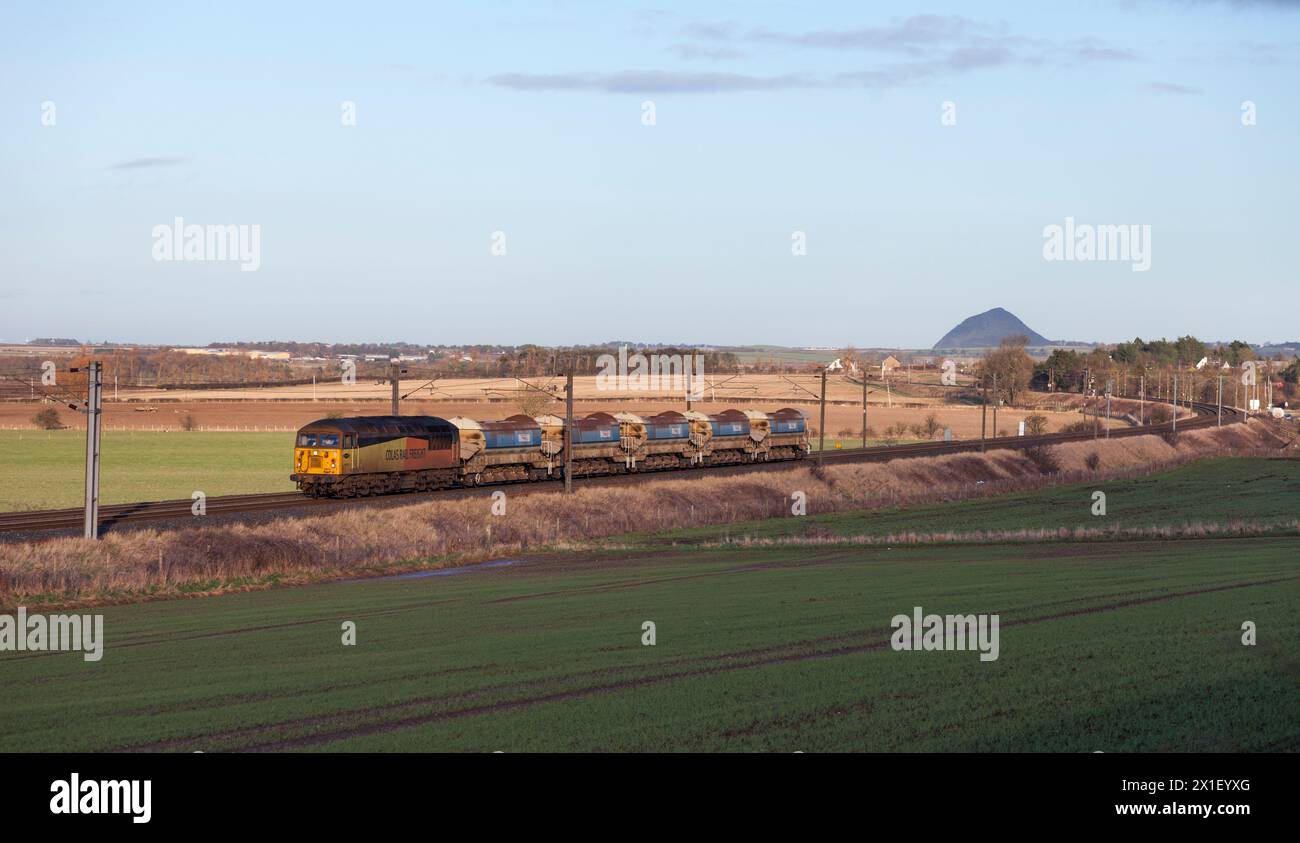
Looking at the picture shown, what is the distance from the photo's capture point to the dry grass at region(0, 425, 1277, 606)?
37469 mm

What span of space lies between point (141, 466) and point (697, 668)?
70233 mm

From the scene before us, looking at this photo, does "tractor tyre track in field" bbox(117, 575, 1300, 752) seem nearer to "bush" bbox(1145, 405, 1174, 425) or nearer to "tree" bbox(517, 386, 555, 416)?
"tree" bbox(517, 386, 555, 416)

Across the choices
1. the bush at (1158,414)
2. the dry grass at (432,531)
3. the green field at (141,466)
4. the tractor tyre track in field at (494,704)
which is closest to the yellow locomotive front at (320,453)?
the dry grass at (432,531)

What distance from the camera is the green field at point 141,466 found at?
65938 millimetres

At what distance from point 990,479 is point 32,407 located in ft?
402

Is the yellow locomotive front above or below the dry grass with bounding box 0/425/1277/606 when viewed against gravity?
above

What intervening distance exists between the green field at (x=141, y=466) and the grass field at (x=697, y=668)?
3208cm

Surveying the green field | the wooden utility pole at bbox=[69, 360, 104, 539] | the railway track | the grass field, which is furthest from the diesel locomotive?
the grass field

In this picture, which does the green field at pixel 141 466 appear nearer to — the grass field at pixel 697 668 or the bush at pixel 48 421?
the bush at pixel 48 421

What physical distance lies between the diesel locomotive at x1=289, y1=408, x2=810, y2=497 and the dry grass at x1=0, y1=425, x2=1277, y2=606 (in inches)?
245

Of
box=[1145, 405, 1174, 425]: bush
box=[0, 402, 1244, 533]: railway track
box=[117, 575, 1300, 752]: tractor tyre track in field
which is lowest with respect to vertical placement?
box=[0, 402, 1244, 533]: railway track
